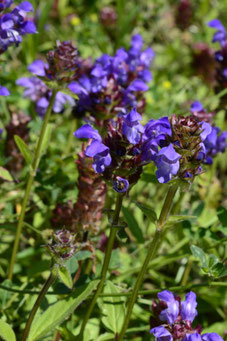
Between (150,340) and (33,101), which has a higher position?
(33,101)

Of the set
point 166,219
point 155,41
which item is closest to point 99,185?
point 166,219

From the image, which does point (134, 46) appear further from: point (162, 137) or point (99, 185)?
point (162, 137)

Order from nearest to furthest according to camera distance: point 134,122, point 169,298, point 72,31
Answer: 1. point 134,122
2. point 169,298
3. point 72,31

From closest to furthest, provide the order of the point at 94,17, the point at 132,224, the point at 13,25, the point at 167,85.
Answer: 1. the point at 13,25
2. the point at 132,224
3. the point at 167,85
4. the point at 94,17

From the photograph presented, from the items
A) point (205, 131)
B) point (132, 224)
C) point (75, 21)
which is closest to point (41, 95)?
point (132, 224)

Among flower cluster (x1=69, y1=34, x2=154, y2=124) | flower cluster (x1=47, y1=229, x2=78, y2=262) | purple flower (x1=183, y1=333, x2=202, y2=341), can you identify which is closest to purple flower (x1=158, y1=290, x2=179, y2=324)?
purple flower (x1=183, y1=333, x2=202, y2=341)

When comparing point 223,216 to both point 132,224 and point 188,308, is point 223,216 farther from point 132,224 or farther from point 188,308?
point 188,308

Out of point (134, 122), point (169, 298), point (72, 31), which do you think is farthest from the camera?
point (72, 31)

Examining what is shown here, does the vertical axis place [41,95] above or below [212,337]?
above
